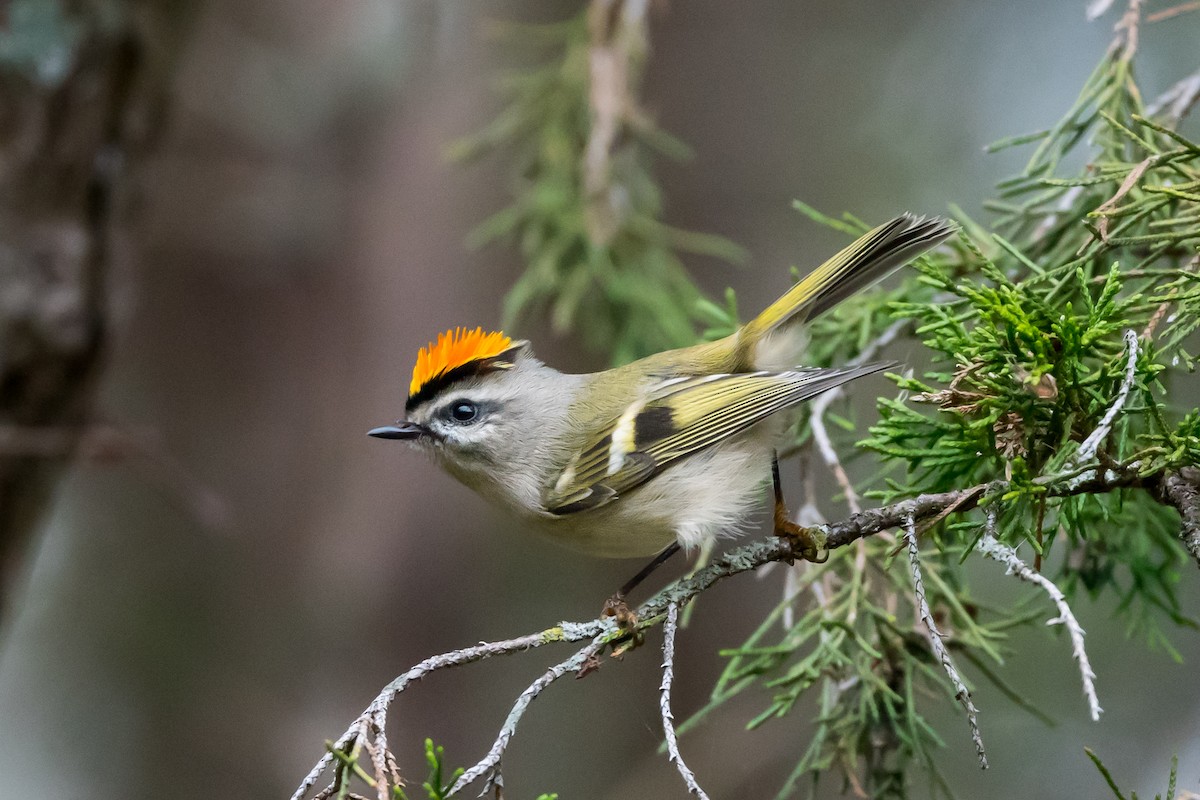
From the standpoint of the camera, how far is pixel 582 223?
2.61 meters

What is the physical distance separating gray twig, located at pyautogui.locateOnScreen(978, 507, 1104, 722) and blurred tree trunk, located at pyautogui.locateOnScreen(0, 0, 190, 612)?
1978mm

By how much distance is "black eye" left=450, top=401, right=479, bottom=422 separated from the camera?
203 centimetres

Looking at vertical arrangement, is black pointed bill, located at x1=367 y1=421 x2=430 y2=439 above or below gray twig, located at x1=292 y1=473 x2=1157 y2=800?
above

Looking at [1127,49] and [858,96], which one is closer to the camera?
[1127,49]

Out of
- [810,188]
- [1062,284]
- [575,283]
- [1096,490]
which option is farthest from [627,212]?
[810,188]

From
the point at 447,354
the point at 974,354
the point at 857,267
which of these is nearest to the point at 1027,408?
the point at 974,354

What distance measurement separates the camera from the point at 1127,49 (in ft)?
5.33

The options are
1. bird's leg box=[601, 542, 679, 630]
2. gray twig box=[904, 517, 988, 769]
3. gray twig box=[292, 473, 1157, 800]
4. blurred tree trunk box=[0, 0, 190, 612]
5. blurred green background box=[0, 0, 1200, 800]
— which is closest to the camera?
gray twig box=[904, 517, 988, 769]

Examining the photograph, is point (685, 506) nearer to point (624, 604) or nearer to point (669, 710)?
point (624, 604)

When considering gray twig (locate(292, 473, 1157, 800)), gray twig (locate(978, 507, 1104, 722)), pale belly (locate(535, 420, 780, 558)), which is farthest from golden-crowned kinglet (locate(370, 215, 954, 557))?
gray twig (locate(978, 507, 1104, 722))

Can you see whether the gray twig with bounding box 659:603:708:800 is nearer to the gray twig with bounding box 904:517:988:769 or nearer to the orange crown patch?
the gray twig with bounding box 904:517:988:769

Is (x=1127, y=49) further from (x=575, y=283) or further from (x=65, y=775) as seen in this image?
(x=65, y=775)

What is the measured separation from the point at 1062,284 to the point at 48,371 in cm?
212

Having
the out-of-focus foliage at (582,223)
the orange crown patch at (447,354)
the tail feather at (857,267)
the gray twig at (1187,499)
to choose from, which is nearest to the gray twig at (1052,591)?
the gray twig at (1187,499)
